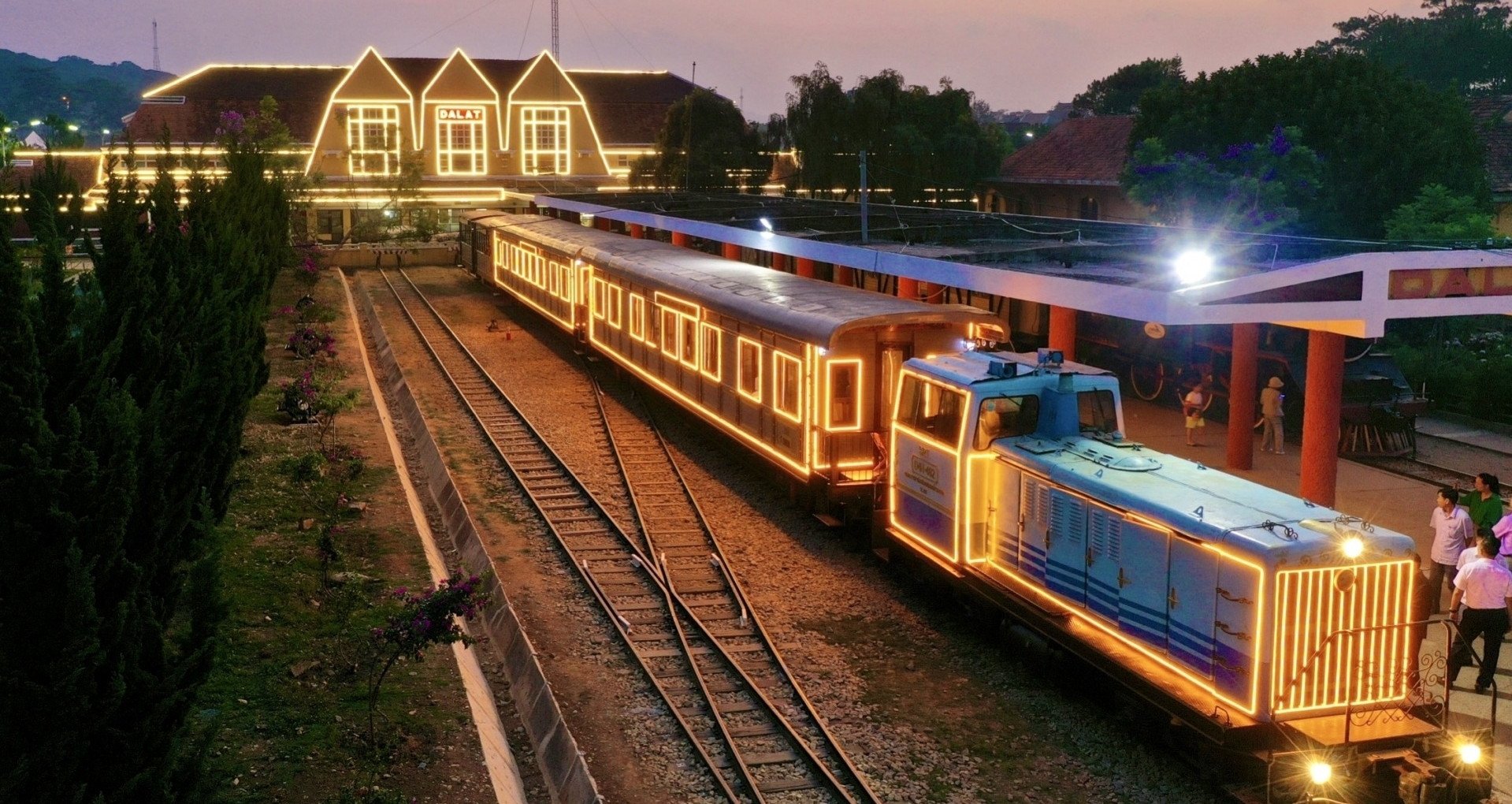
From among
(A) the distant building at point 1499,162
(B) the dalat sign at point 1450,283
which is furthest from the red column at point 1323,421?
(A) the distant building at point 1499,162

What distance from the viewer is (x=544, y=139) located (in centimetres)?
8238

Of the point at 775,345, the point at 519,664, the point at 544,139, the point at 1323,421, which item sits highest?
the point at 544,139

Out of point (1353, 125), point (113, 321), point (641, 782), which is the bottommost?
point (641, 782)

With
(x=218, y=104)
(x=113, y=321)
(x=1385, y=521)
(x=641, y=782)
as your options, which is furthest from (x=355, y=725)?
(x=218, y=104)

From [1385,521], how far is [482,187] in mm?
64659

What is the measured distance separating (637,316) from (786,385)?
8.47 meters

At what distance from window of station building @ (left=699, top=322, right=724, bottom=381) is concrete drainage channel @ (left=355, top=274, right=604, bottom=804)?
4561 millimetres

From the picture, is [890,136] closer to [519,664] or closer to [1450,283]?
[1450,283]

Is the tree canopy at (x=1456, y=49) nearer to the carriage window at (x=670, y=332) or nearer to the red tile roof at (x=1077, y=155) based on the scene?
the red tile roof at (x=1077, y=155)

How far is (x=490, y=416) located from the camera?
26062 millimetres

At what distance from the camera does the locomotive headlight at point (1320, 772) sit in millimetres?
9758

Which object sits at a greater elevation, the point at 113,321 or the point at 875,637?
the point at 113,321

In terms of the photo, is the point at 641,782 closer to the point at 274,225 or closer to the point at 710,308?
the point at 710,308

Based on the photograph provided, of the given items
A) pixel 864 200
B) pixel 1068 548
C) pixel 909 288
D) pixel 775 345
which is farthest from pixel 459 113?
pixel 1068 548
